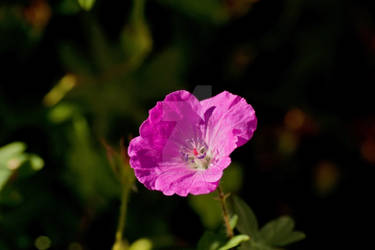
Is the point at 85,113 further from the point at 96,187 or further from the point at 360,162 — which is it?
the point at 360,162

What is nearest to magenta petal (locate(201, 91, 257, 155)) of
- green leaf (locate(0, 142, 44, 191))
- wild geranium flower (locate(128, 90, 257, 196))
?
wild geranium flower (locate(128, 90, 257, 196))

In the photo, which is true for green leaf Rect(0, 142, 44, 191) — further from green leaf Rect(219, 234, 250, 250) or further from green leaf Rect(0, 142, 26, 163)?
green leaf Rect(219, 234, 250, 250)

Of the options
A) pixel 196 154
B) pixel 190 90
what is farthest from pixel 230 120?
pixel 190 90

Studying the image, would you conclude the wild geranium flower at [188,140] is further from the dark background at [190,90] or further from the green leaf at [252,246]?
the dark background at [190,90]

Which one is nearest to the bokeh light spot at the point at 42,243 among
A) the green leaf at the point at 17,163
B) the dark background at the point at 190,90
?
the dark background at the point at 190,90

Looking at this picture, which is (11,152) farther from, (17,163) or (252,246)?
(252,246)

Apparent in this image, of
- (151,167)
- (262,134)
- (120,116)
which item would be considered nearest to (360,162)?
(262,134)
